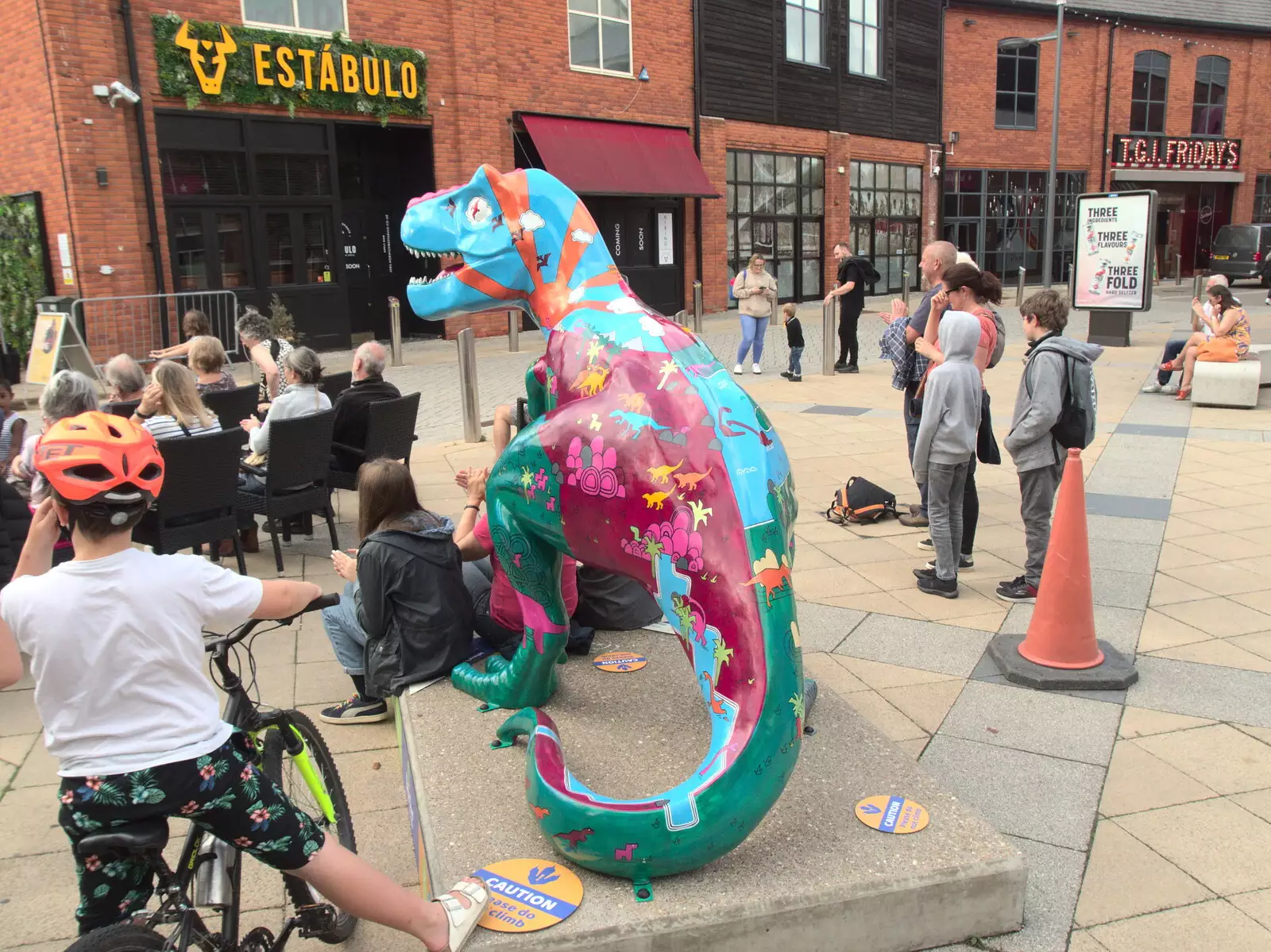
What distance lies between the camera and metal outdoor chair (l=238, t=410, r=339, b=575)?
6195mm

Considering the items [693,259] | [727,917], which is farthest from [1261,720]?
[693,259]

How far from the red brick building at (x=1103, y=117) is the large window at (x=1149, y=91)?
0.04 m

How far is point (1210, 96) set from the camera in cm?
3334

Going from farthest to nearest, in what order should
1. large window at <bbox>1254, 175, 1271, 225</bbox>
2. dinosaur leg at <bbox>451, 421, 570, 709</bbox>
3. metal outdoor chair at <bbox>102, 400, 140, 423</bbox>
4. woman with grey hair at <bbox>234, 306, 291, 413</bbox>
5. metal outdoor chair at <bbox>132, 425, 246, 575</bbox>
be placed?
large window at <bbox>1254, 175, 1271, 225</bbox>, woman with grey hair at <bbox>234, 306, 291, 413</bbox>, metal outdoor chair at <bbox>102, 400, 140, 423</bbox>, metal outdoor chair at <bbox>132, 425, 246, 575</bbox>, dinosaur leg at <bbox>451, 421, 570, 709</bbox>

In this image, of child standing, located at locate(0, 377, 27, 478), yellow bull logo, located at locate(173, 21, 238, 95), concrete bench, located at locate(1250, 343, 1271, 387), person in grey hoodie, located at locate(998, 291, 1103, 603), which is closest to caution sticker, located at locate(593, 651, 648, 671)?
person in grey hoodie, located at locate(998, 291, 1103, 603)

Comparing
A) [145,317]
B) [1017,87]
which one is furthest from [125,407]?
[1017,87]

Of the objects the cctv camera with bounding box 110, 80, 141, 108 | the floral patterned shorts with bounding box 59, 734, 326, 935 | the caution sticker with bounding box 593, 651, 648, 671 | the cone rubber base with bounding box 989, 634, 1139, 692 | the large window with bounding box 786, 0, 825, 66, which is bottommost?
the cone rubber base with bounding box 989, 634, 1139, 692

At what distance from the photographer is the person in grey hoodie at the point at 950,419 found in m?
5.32

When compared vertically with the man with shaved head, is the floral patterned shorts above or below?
below

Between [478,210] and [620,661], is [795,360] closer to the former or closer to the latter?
[620,661]

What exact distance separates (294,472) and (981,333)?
423cm

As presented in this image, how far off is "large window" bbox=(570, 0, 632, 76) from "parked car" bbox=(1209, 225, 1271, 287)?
2132 centimetres

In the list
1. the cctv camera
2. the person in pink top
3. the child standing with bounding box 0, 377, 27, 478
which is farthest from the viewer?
the cctv camera

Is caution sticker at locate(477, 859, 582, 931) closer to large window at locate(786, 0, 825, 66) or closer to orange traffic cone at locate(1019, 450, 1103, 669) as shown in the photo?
orange traffic cone at locate(1019, 450, 1103, 669)
